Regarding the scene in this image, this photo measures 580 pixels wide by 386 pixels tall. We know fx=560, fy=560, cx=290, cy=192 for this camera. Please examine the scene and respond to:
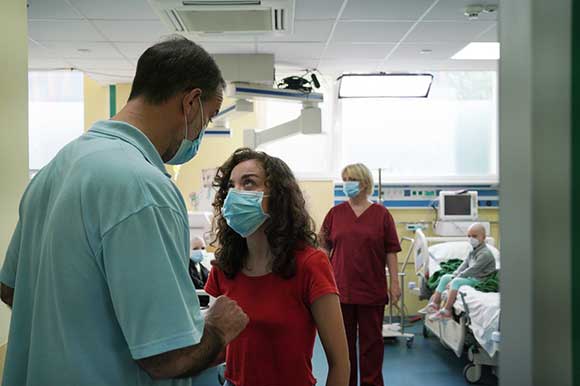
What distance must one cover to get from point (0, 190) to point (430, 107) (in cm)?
559

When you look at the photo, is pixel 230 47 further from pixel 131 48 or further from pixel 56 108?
pixel 56 108

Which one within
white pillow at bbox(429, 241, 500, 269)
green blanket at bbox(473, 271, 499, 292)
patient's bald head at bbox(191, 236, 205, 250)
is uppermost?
patient's bald head at bbox(191, 236, 205, 250)

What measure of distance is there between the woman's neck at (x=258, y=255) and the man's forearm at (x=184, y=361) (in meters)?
0.64

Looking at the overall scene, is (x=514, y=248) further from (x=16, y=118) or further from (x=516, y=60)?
(x=16, y=118)

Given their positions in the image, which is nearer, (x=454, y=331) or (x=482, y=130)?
(x=454, y=331)

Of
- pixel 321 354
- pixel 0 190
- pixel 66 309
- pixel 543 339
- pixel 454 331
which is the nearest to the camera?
pixel 543 339

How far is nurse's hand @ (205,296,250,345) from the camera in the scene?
1204 mm

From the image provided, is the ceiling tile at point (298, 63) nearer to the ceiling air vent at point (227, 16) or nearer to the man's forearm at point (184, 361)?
the ceiling air vent at point (227, 16)

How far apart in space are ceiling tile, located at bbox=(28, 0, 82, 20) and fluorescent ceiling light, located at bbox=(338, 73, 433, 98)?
237 centimetres

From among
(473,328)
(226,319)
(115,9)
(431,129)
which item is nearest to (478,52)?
(431,129)

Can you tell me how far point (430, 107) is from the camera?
23.1 ft

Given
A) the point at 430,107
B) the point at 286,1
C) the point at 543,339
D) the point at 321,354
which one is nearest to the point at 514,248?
the point at 543,339

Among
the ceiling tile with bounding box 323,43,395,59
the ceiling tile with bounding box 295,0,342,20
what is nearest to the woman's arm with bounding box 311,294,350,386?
the ceiling tile with bounding box 295,0,342,20

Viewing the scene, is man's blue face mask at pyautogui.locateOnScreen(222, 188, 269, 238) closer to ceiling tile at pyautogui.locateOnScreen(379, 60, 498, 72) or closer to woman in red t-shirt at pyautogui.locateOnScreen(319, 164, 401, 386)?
woman in red t-shirt at pyautogui.locateOnScreen(319, 164, 401, 386)
